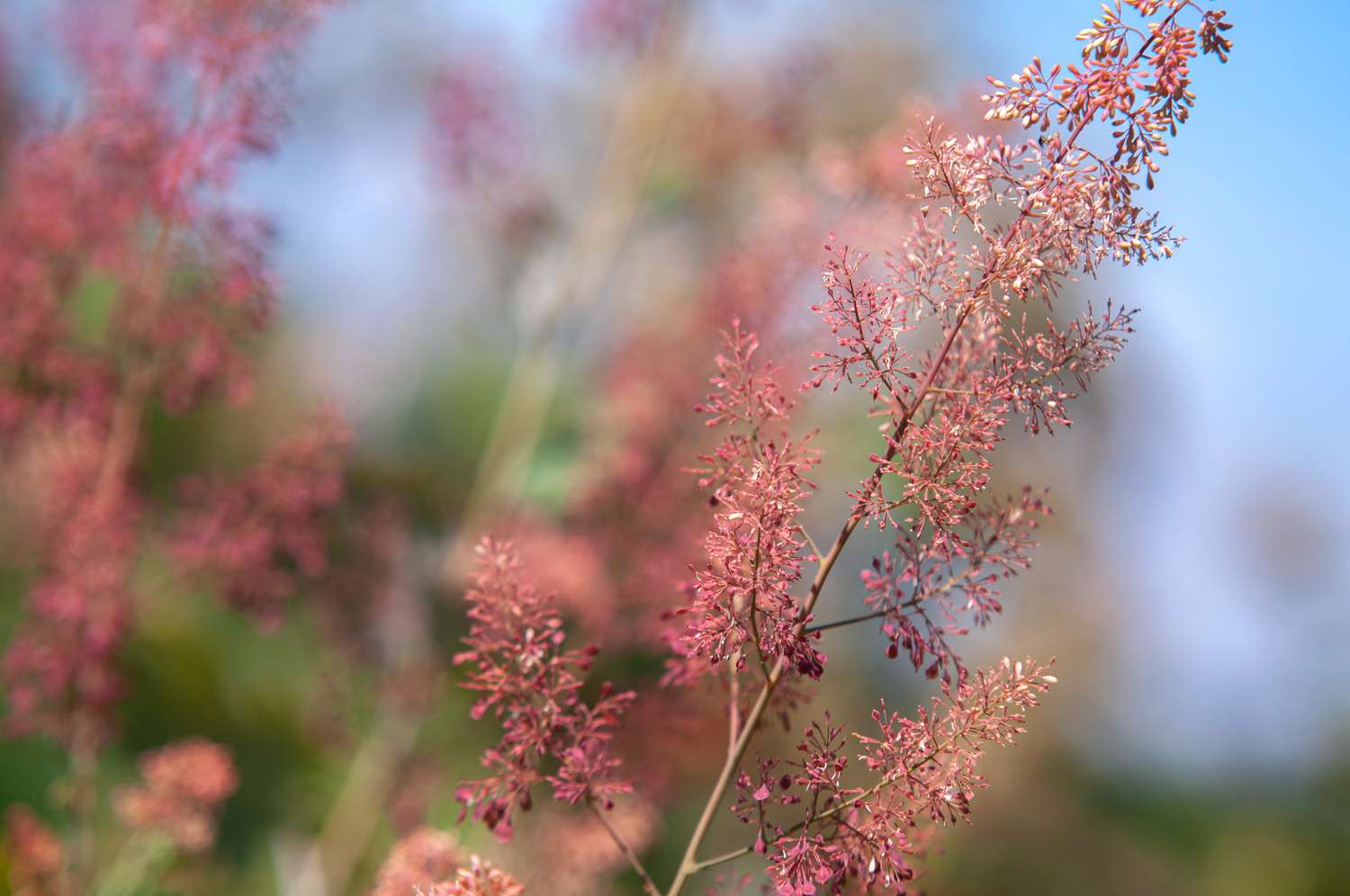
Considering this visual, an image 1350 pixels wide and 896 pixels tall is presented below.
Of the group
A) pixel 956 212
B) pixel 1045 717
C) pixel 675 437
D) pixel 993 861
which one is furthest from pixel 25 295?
pixel 1045 717

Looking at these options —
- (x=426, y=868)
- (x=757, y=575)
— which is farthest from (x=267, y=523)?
(x=757, y=575)

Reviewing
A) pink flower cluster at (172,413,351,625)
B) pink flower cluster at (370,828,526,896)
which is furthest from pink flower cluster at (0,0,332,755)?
pink flower cluster at (370,828,526,896)

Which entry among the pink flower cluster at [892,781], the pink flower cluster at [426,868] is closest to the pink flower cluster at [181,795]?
the pink flower cluster at [426,868]

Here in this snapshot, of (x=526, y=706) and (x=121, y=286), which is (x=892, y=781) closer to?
(x=526, y=706)

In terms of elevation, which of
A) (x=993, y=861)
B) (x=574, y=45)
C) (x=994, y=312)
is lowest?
(x=994, y=312)

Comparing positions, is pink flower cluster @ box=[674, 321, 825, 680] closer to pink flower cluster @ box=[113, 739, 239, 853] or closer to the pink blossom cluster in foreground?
the pink blossom cluster in foreground

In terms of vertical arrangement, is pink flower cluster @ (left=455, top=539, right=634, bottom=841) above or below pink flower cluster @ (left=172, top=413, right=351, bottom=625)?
below

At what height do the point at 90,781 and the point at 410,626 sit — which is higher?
the point at 410,626

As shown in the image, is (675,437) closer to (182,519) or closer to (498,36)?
(182,519)
